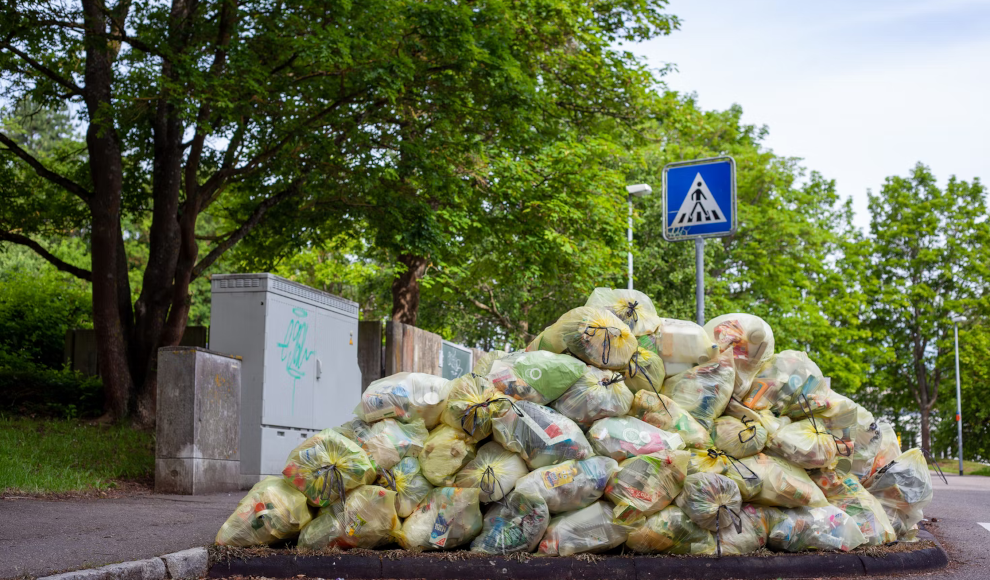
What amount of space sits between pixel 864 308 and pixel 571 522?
40.6m

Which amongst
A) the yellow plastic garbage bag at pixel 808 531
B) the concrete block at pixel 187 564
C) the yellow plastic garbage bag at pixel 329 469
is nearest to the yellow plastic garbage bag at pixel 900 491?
the yellow plastic garbage bag at pixel 808 531

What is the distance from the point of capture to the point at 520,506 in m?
5.15

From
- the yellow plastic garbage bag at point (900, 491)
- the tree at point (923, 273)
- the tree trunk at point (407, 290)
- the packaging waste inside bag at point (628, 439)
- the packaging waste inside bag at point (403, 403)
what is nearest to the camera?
the packaging waste inside bag at point (628, 439)

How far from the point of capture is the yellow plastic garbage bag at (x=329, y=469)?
5.22 meters

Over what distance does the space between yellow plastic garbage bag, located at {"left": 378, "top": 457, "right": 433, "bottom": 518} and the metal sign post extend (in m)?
3.60

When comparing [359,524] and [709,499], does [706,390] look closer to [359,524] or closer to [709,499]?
[709,499]

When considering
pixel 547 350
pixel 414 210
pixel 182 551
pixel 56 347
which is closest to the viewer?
pixel 182 551

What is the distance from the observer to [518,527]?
16.9 ft

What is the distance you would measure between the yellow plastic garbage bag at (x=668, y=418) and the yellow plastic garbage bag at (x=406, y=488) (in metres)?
1.39

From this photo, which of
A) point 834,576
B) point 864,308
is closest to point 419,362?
point 834,576

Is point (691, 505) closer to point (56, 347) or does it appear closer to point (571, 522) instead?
point (571, 522)

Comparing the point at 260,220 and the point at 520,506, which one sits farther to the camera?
the point at 260,220

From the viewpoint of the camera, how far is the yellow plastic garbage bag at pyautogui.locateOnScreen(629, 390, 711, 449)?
18.2 feet

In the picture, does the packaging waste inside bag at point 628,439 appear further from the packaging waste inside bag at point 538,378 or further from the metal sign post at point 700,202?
the metal sign post at point 700,202
